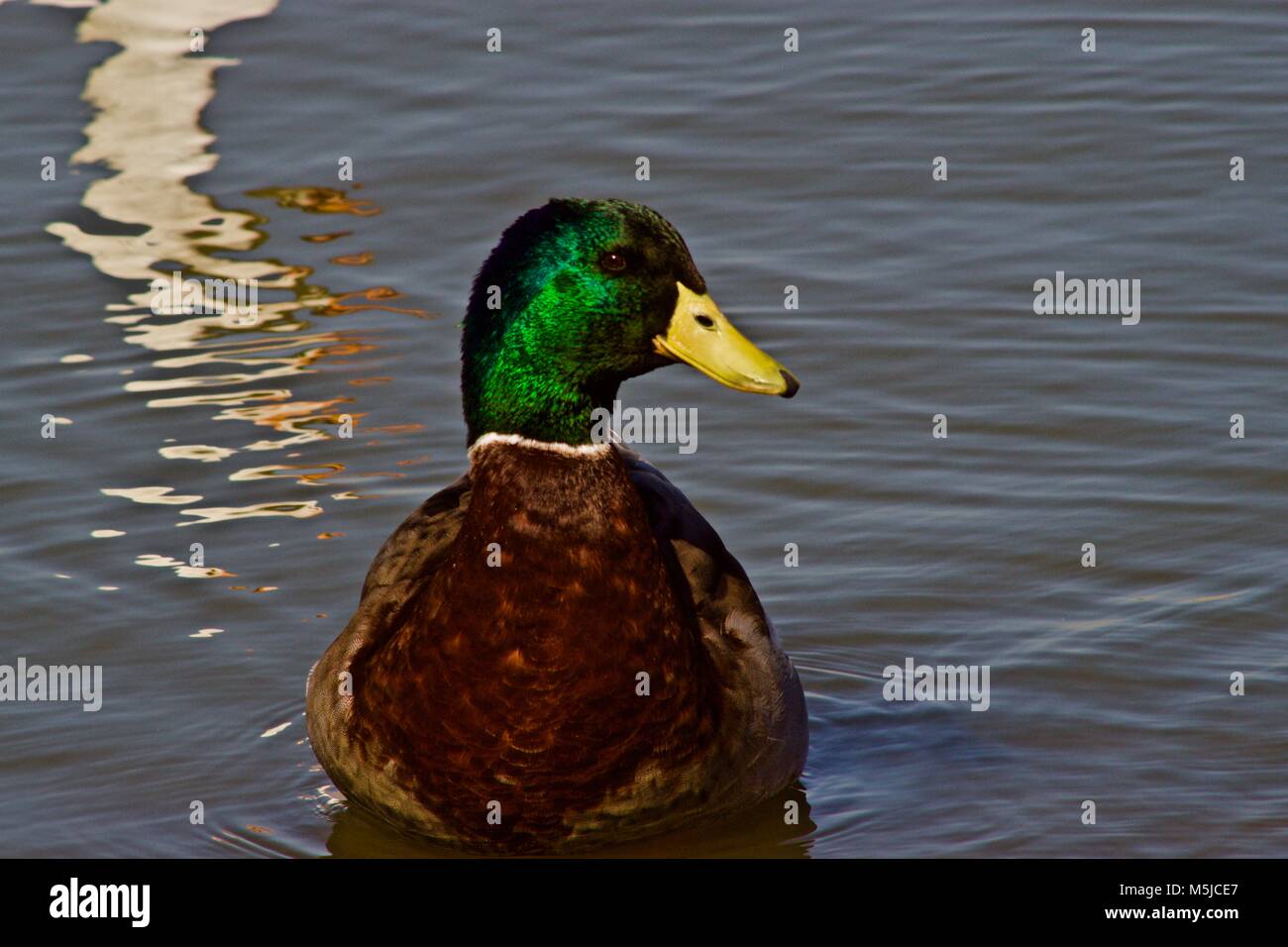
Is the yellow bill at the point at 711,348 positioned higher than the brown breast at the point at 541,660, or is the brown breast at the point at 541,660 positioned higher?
the yellow bill at the point at 711,348

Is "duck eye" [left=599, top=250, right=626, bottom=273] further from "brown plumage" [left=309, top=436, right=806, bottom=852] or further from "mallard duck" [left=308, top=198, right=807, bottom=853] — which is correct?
"brown plumage" [left=309, top=436, right=806, bottom=852]

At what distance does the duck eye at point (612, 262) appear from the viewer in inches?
208

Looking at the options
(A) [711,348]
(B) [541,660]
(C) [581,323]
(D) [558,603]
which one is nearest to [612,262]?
(C) [581,323]

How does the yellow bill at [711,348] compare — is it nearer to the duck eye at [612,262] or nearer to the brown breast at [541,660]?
the duck eye at [612,262]

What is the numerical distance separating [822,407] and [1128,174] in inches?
95.9

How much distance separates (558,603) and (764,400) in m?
3.28

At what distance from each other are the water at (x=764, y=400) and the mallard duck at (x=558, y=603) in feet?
1.44

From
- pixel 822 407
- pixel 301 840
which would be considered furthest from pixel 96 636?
pixel 822 407

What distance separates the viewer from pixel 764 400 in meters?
8.43

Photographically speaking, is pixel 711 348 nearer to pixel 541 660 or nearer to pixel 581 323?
pixel 581 323

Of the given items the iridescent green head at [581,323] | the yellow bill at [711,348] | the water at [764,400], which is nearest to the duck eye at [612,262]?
the iridescent green head at [581,323]

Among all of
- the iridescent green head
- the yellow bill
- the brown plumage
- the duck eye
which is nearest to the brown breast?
the brown plumage

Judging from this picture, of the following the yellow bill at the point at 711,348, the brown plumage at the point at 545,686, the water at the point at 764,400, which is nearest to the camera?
the brown plumage at the point at 545,686

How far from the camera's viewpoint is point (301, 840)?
5898mm
